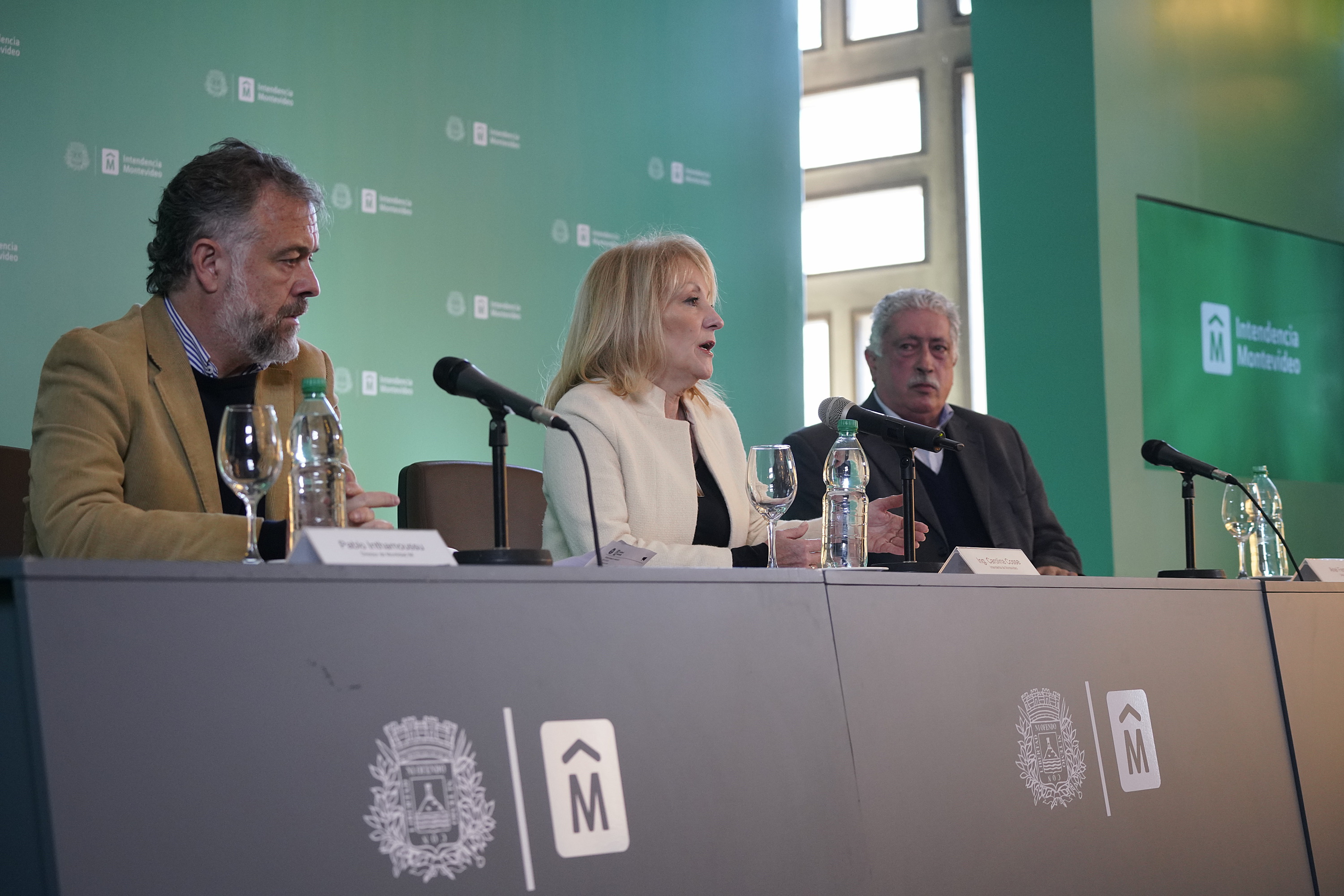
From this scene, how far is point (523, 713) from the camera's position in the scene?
1245 mm

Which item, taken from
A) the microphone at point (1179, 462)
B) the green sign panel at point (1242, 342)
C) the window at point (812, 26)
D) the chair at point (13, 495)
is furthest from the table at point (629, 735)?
the window at point (812, 26)

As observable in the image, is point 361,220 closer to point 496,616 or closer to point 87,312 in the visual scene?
point 87,312

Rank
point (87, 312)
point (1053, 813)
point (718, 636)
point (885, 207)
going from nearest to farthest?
point (718, 636), point (1053, 813), point (87, 312), point (885, 207)

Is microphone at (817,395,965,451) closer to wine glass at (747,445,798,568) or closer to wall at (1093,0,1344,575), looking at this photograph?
wine glass at (747,445,798,568)

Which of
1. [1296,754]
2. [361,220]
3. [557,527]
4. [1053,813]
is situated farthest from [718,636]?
[361,220]

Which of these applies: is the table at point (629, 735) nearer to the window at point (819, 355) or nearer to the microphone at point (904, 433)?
the microphone at point (904, 433)

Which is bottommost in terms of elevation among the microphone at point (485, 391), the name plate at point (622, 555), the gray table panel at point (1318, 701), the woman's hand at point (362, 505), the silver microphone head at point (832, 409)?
the gray table panel at point (1318, 701)

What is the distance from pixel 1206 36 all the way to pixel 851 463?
12.6 ft

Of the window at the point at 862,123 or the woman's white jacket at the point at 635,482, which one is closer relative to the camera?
the woman's white jacket at the point at 635,482

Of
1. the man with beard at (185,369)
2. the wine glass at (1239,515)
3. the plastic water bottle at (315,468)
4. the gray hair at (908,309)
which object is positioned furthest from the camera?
the gray hair at (908,309)

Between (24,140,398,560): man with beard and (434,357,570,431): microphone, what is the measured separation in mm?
271

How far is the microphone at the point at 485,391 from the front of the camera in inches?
60.1

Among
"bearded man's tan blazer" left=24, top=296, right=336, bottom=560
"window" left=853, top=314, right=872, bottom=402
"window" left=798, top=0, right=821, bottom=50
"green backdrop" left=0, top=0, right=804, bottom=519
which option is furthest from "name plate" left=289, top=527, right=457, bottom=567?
"window" left=798, top=0, right=821, bottom=50

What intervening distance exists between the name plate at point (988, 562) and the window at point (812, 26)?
7.50 metres
